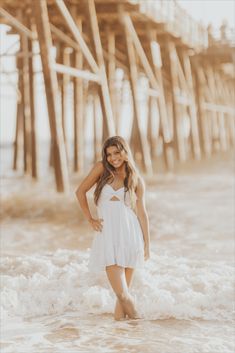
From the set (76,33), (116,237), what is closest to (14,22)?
(76,33)

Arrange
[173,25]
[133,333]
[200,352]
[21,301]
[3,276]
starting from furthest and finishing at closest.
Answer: [173,25] → [3,276] → [21,301] → [133,333] → [200,352]

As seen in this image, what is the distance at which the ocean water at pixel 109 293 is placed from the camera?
3639mm

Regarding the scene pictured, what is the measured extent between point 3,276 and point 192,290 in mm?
1370

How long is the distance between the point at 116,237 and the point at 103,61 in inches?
325

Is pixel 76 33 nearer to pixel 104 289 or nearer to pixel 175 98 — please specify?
pixel 104 289

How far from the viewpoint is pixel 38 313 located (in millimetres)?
4223

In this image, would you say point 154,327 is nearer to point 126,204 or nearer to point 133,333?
point 133,333

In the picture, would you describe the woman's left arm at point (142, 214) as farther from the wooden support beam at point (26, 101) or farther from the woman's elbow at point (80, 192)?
the wooden support beam at point (26, 101)

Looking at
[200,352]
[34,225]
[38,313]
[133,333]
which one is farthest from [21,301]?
[34,225]

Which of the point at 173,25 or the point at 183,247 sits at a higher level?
the point at 173,25

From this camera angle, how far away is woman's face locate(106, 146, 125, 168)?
3854 millimetres

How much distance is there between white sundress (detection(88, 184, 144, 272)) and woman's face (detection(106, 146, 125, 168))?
139mm

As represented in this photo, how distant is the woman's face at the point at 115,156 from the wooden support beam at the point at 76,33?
5.71 metres

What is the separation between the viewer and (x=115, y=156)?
3854 millimetres
